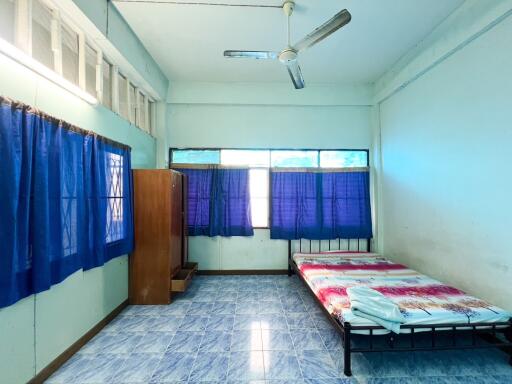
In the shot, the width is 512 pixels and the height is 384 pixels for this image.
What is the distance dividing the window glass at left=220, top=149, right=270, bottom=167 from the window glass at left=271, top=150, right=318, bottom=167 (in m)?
0.16

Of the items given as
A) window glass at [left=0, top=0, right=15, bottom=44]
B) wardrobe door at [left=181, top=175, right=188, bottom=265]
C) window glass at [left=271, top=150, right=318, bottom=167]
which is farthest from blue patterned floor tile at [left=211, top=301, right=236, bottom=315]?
window glass at [left=0, top=0, right=15, bottom=44]

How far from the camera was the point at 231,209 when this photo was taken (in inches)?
172

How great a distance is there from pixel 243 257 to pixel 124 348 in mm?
2387

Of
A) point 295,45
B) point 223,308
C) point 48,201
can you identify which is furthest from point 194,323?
point 295,45

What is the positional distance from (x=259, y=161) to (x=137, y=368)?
3331 mm

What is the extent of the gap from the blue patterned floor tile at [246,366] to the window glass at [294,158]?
303 cm

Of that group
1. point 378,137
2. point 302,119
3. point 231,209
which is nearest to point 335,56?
point 302,119

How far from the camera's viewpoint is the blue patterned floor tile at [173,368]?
191cm

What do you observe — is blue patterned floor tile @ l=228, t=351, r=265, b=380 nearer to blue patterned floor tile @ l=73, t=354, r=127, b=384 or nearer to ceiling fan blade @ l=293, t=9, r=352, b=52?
blue patterned floor tile @ l=73, t=354, r=127, b=384

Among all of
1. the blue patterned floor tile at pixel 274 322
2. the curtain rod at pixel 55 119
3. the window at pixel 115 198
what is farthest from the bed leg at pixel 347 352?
the curtain rod at pixel 55 119

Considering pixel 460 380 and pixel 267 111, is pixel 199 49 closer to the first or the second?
pixel 267 111

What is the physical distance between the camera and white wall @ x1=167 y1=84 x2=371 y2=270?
173 inches

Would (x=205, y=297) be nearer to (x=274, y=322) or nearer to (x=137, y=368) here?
(x=274, y=322)

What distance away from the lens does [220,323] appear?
275cm
